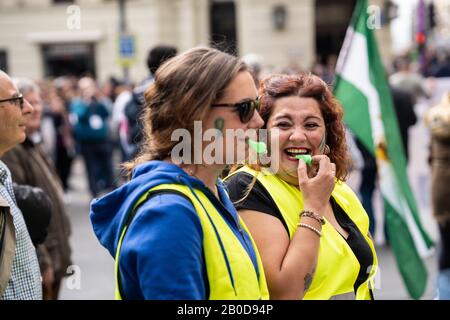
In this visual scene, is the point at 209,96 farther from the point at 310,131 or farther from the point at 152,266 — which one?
the point at 310,131

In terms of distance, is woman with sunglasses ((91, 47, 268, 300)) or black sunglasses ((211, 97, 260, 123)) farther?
black sunglasses ((211, 97, 260, 123))

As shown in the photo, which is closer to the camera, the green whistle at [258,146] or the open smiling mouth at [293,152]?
the green whistle at [258,146]

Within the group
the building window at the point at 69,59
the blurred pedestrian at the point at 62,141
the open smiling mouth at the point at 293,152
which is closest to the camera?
the open smiling mouth at the point at 293,152

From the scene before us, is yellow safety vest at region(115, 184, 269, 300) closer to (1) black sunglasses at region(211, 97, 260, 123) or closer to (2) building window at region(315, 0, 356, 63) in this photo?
(1) black sunglasses at region(211, 97, 260, 123)

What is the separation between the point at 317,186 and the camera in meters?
2.12

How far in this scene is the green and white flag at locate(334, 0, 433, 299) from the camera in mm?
5160

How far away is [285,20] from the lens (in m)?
25.5

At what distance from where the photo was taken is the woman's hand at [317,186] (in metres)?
2.11

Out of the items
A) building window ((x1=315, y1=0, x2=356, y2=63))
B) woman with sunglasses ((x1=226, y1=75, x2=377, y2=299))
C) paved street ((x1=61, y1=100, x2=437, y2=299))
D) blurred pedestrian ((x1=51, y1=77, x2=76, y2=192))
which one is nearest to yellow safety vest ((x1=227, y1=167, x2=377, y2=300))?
woman with sunglasses ((x1=226, y1=75, x2=377, y2=299))

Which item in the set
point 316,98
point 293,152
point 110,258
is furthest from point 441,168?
point 110,258

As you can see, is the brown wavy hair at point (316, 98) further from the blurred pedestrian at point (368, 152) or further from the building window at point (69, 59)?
the building window at point (69, 59)

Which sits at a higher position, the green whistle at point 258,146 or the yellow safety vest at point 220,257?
the green whistle at point 258,146

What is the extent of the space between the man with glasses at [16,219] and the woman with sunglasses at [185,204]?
2.50 ft

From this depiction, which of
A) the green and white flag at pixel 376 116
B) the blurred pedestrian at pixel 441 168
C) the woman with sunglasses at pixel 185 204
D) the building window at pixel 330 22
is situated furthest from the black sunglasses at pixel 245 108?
the building window at pixel 330 22
